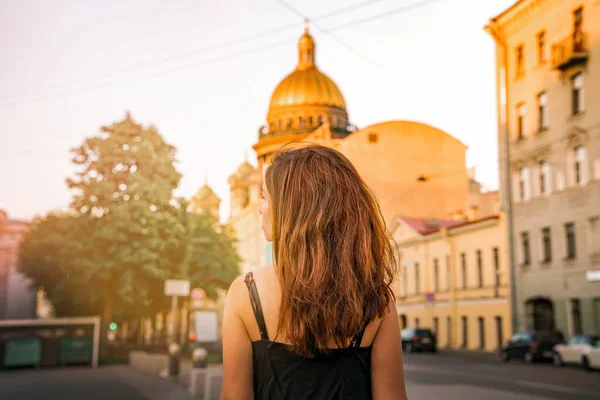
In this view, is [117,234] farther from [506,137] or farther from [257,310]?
[257,310]

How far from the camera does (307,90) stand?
93.4m

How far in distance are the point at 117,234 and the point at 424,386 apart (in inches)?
744

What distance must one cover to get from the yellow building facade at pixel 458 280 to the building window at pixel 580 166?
25.9 ft

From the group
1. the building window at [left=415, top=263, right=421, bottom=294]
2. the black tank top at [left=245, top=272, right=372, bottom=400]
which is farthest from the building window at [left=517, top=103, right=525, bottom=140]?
the black tank top at [left=245, top=272, right=372, bottom=400]

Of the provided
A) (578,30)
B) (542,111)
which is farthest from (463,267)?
(578,30)

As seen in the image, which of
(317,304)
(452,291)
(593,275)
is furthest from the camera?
(452,291)

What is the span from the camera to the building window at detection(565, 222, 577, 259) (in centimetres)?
3628

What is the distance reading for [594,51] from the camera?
34.8 m

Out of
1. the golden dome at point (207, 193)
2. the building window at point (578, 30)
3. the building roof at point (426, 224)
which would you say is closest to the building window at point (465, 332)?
the building roof at point (426, 224)

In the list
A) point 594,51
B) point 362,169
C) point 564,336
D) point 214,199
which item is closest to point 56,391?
point 564,336

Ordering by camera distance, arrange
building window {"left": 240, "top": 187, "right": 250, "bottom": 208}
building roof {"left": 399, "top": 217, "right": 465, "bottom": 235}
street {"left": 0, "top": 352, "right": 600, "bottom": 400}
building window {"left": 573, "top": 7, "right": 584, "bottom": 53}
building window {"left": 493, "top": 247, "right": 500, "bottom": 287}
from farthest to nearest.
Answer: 1. building window {"left": 240, "top": 187, "right": 250, "bottom": 208}
2. building roof {"left": 399, "top": 217, "right": 465, "bottom": 235}
3. building window {"left": 493, "top": 247, "right": 500, "bottom": 287}
4. building window {"left": 573, "top": 7, "right": 584, "bottom": 53}
5. street {"left": 0, "top": 352, "right": 600, "bottom": 400}

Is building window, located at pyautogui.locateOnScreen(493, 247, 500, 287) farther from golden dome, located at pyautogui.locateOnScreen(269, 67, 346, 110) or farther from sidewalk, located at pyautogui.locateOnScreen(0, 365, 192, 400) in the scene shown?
golden dome, located at pyautogui.locateOnScreen(269, 67, 346, 110)

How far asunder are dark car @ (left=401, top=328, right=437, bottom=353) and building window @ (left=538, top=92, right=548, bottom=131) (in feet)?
40.0

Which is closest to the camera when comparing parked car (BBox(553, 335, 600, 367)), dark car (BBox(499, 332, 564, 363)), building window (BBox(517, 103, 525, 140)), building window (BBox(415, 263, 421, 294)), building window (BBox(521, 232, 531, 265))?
parked car (BBox(553, 335, 600, 367))
